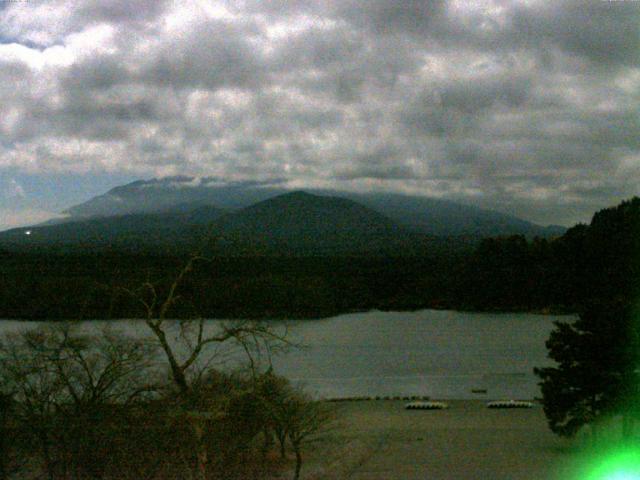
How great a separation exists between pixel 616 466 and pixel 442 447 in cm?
379

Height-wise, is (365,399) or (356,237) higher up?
(356,237)

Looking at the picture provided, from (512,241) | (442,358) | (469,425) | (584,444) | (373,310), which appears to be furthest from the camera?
(512,241)

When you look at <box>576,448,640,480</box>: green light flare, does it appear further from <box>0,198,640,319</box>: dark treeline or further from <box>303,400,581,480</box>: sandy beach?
<box>0,198,640,319</box>: dark treeline

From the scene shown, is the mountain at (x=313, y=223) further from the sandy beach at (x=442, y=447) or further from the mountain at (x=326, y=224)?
the sandy beach at (x=442, y=447)

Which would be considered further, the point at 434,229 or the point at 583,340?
the point at 434,229

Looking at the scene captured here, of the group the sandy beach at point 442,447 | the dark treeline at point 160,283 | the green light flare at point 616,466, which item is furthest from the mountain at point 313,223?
the green light flare at point 616,466

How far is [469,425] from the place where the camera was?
1683cm

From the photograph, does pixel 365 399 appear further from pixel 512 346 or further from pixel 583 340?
pixel 512 346

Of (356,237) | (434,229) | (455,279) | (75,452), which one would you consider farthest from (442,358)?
(434,229)

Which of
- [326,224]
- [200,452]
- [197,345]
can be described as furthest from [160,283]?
[326,224]

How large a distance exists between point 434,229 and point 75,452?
113m

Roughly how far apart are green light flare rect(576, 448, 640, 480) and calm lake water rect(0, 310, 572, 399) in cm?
980

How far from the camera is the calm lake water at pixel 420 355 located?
982 inches

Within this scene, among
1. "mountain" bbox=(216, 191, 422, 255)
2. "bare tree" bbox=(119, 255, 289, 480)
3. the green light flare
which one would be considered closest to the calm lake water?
the green light flare
